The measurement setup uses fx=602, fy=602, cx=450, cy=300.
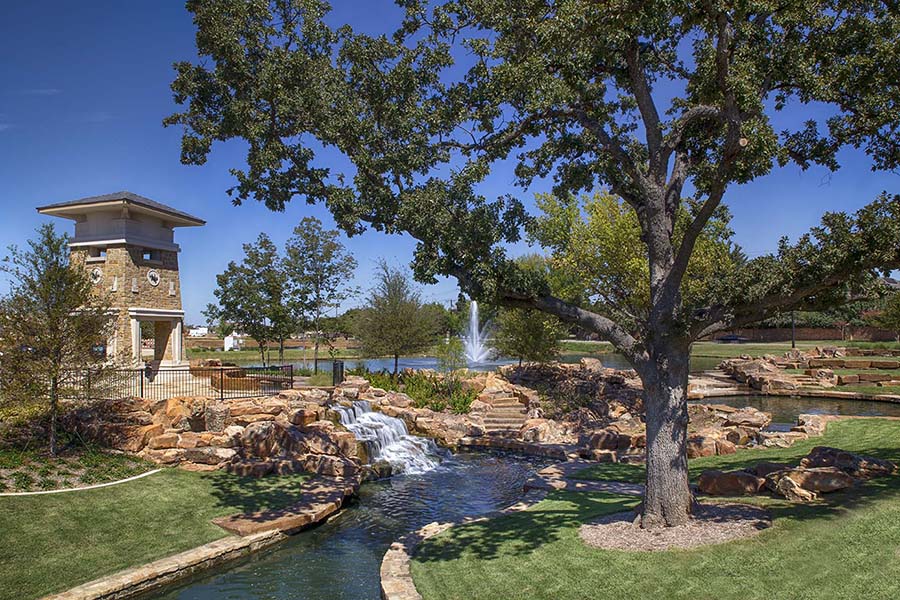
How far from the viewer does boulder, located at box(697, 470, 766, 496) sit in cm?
966

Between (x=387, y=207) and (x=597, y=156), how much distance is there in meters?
3.66

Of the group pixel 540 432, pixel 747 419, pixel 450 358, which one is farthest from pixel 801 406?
pixel 450 358

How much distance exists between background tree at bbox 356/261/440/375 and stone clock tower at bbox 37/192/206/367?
8852mm

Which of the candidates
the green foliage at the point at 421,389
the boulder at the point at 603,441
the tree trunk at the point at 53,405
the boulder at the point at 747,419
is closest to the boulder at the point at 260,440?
Answer: the tree trunk at the point at 53,405

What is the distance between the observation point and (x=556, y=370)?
86.9ft

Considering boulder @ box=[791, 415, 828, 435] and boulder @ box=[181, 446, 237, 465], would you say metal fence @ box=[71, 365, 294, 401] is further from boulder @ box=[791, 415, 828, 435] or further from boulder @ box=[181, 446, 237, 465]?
boulder @ box=[791, 415, 828, 435]

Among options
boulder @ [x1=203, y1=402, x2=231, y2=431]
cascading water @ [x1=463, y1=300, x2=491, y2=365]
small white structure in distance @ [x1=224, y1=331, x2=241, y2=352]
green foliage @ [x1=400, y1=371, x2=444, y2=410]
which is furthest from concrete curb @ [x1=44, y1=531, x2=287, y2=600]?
small white structure in distance @ [x1=224, y1=331, x2=241, y2=352]

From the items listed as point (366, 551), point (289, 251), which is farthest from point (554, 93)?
point (289, 251)

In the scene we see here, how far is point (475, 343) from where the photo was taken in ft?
145

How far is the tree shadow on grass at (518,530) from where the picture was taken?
852 cm

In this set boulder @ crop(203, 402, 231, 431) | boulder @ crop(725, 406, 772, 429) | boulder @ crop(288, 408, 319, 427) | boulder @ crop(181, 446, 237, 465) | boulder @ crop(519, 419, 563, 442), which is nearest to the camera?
boulder @ crop(181, 446, 237, 465)

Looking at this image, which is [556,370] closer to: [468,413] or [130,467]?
[468,413]

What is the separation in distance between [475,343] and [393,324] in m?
16.5

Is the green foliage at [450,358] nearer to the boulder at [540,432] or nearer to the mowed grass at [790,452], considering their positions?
the boulder at [540,432]
